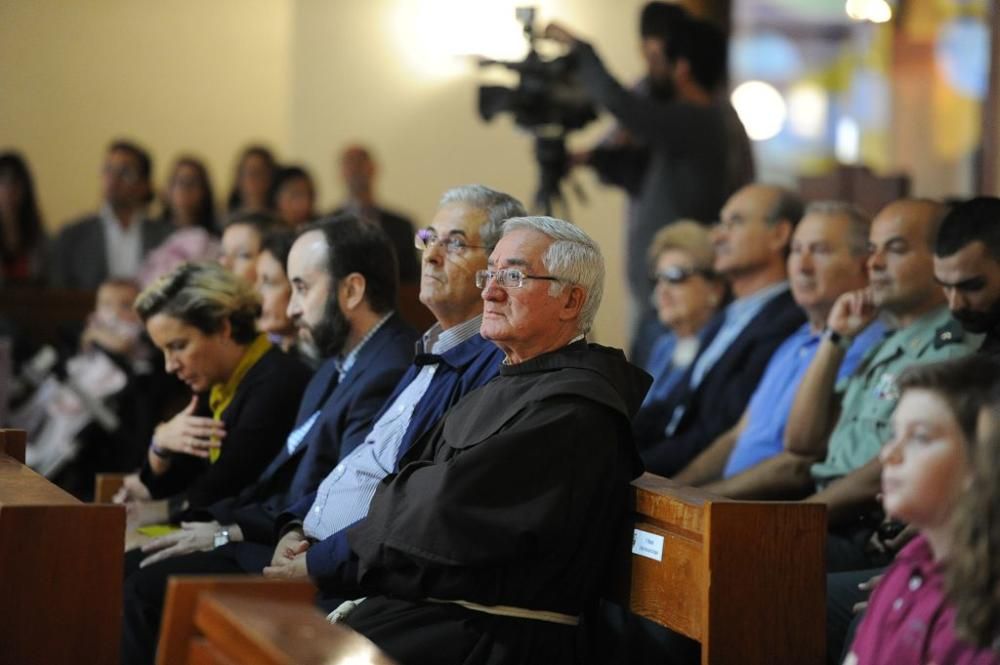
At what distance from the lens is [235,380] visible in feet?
13.4

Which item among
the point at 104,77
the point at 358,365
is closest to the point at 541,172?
the point at 358,365

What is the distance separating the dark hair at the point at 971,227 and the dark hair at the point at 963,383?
50.0 inches

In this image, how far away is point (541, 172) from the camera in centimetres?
570

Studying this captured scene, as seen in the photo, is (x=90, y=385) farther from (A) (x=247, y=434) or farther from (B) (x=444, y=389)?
(B) (x=444, y=389)

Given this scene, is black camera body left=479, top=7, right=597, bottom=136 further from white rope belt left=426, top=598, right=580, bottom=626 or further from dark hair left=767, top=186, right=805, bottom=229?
white rope belt left=426, top=598, right=580, bottom=626

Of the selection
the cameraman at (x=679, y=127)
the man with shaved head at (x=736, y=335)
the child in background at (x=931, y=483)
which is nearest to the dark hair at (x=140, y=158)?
the cameraman at (x=679, y=127)

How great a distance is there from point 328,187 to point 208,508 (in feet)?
Result: 17.6

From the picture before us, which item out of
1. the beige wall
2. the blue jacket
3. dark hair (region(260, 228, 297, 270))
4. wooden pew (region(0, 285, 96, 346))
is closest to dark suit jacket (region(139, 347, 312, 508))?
dark hair (region(260, 228, 297, 270))

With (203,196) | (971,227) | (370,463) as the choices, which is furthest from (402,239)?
(971,227)

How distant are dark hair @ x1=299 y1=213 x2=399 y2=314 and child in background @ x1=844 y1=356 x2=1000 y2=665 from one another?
184cm

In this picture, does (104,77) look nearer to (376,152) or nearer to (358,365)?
(376,152)

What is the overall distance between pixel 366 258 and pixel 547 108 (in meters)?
2.02

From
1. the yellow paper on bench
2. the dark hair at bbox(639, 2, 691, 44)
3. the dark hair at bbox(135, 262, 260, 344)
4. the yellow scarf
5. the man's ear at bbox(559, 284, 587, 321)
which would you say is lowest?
the yellow paper on bench

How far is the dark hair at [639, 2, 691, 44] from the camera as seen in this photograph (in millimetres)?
5586
